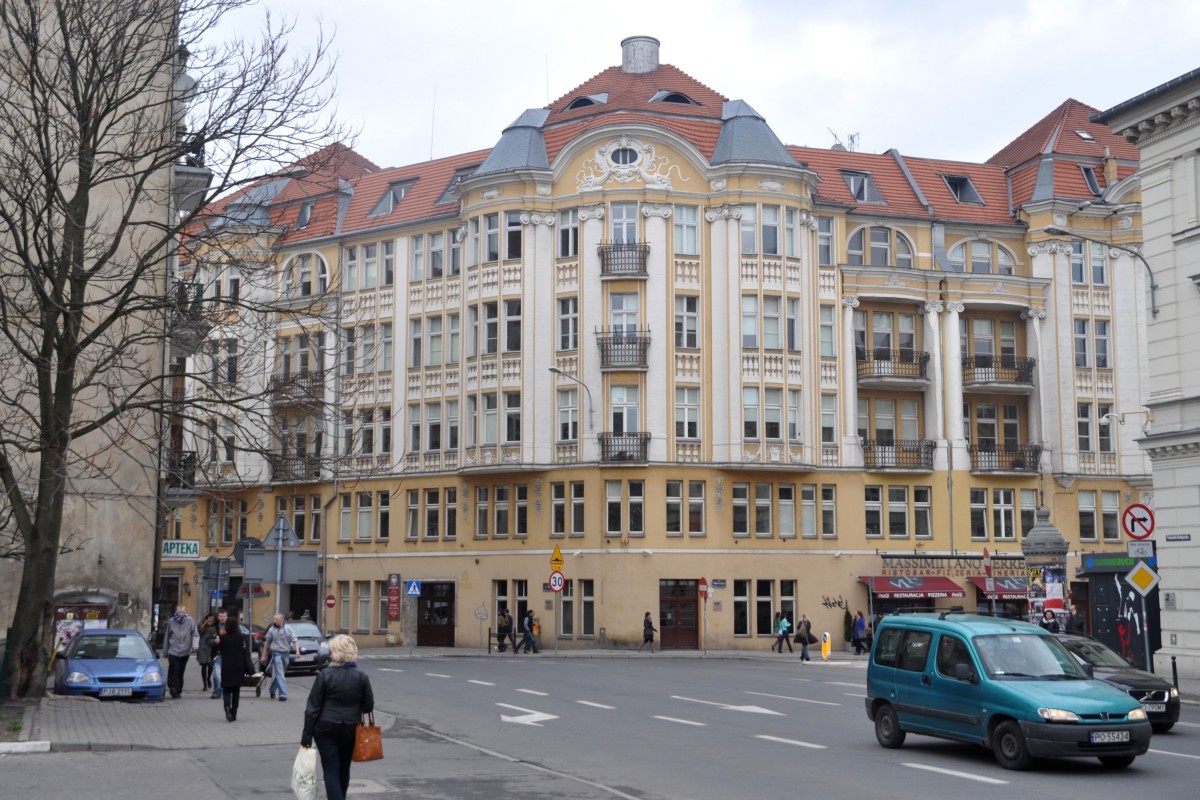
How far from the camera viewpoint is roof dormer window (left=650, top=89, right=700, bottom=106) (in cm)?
5797

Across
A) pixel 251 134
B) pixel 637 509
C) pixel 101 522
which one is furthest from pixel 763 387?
pixel 251 134

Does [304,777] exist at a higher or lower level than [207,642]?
higher

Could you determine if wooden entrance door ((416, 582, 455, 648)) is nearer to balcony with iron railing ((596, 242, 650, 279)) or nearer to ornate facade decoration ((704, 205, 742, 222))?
balcony with iron railing ((596, 242, 650, 279))

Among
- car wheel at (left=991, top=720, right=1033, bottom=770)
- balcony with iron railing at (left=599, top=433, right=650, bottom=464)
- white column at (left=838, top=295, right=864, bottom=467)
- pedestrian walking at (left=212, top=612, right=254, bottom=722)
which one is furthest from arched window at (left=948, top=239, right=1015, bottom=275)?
car wheel at (left=991, top=720, right=1033, bottom=770)

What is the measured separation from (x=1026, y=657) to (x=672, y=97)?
44986 millimetres

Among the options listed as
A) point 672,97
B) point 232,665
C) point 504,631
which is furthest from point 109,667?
point 672,97

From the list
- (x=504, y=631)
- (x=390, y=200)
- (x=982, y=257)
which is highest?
(x=390, y=200)

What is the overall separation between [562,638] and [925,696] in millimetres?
35770

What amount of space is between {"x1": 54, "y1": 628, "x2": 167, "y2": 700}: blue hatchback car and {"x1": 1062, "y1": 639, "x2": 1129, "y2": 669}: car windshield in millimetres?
15397

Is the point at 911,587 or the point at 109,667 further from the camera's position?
the point at 911,587

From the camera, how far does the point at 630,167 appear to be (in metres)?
53.0

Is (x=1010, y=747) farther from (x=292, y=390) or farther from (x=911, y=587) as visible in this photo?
(x=911, y=587)

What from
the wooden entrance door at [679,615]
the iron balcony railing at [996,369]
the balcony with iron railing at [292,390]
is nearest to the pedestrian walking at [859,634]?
the wooden entrance door at [679,615]

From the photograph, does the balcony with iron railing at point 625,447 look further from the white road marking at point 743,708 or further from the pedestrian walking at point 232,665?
the pedestrian walking at point 232,665
